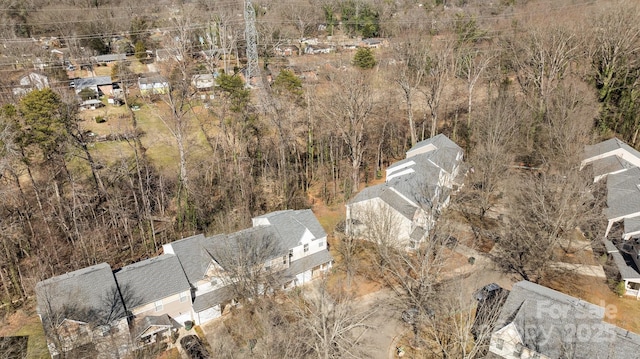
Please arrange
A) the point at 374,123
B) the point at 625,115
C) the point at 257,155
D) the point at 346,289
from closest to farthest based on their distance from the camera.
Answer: the point at 346,289 → the point at 257,155 → the point at 625,115 → the point at 374,123

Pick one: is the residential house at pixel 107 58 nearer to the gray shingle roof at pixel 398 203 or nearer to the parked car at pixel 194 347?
the gray shingle roof at pixel 398 203

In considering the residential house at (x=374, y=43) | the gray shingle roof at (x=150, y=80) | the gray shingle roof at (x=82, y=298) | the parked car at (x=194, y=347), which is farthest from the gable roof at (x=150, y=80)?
the parked car at (x=194, y=347)

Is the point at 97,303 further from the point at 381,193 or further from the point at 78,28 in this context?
the point at 78,28

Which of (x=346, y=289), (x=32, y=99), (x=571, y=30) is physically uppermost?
(x=571, y=30)

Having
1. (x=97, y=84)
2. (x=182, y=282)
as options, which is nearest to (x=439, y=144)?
(x=182, y=282)

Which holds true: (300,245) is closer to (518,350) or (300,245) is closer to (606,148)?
(518,350)

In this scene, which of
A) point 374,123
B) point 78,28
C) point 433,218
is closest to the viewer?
point 433,218

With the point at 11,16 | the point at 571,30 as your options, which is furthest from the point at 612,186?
the point at 11,16

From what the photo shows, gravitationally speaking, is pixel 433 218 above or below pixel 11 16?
below
